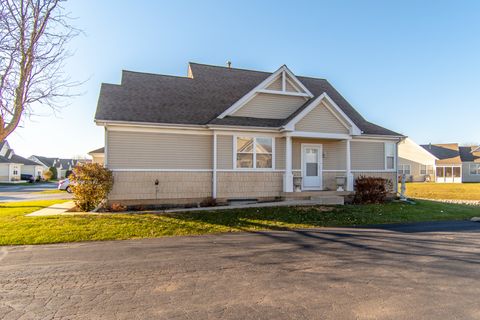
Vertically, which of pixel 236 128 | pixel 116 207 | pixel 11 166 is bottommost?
pixel 116 207

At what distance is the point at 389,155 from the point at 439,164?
37.8m

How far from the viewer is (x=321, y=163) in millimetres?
16500

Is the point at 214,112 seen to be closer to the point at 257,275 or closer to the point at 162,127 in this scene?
the point at 162,127

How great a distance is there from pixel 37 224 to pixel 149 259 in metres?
5.76

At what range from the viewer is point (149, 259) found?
6441mm

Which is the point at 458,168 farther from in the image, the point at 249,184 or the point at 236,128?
the point at 236,128

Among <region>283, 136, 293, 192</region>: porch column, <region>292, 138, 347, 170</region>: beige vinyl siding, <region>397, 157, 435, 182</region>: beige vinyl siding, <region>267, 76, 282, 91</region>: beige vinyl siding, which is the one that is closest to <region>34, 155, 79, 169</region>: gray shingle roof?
<region>267, 76, 282, 91</region>: beige vinyl siding

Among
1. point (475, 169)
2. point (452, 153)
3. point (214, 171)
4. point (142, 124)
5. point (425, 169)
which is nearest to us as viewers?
point (142, 124)

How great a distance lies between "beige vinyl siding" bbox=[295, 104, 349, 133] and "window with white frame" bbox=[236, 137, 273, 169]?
1821mm

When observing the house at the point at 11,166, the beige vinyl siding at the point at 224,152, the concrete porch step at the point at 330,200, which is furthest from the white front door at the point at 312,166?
the house at the point at 11,166

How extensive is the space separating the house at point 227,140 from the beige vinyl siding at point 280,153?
52 mm

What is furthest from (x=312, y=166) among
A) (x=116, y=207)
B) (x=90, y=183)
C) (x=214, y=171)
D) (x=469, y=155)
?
(x=469, y=155)

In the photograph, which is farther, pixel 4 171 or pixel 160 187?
pixel 4 171

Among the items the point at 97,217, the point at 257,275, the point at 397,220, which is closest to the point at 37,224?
the point at 97,217
